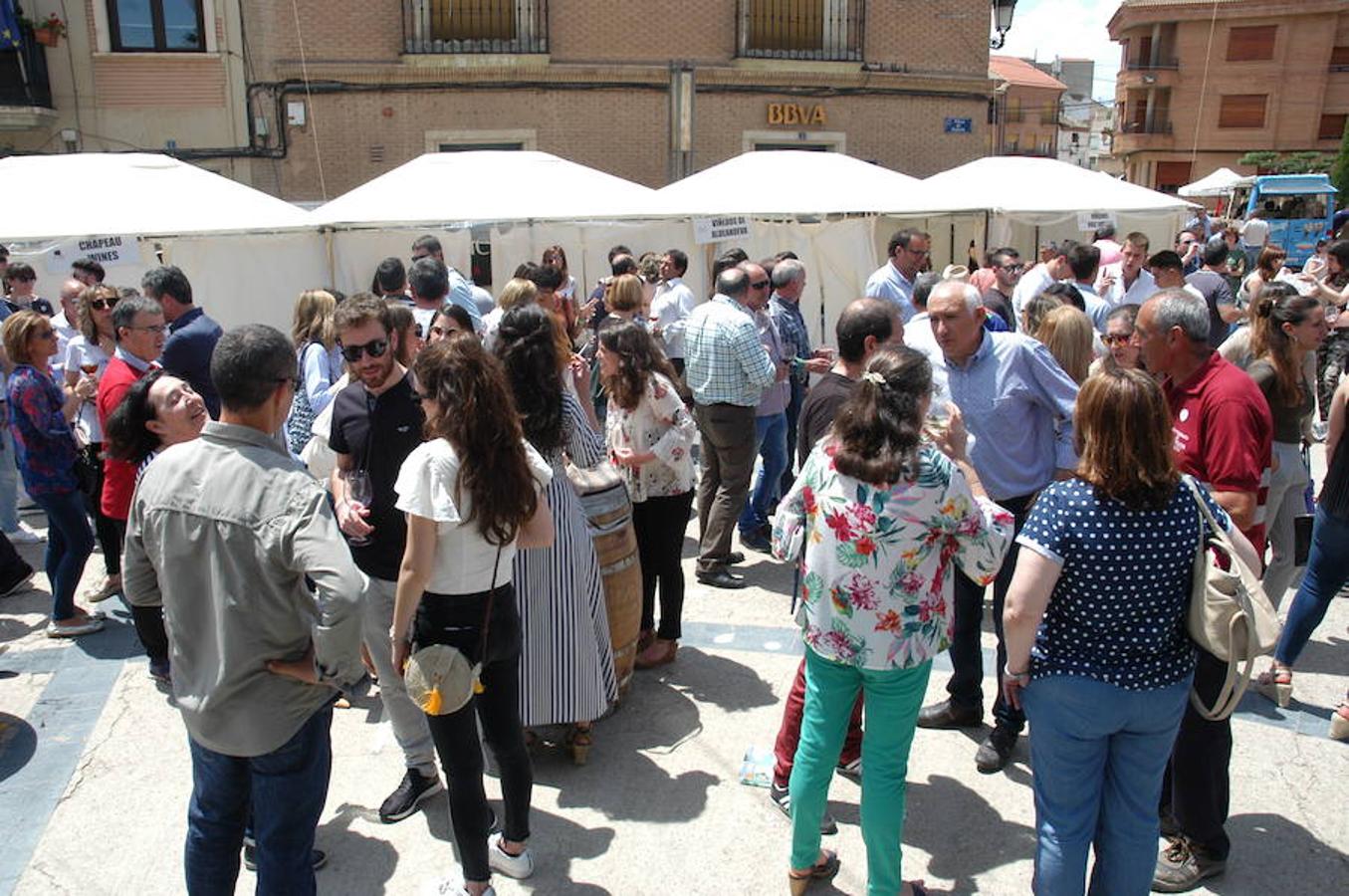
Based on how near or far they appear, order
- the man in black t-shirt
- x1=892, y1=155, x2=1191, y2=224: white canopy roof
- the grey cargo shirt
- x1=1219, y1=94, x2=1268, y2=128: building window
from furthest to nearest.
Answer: x1=1219, y1=94, x2=1268, y2=128: building window
x1=892, y1=155, x2=1191, y2=224: white canopy roof
the man in black t-shirt
the grey cargo shirt

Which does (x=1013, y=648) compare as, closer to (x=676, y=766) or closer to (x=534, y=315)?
(x=676, y=766)

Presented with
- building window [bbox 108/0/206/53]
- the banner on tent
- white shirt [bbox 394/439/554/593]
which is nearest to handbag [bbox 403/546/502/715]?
white shirt [bbox 394/439/554/593]

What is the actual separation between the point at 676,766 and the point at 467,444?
1.83m

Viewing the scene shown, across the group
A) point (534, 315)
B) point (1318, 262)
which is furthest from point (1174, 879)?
point (1318, 262)

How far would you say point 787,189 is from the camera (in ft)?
33.2

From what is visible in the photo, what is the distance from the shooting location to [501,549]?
2.84m

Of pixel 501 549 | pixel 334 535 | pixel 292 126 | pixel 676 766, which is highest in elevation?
pixel 292 126

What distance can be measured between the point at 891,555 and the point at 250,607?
5.56 ft

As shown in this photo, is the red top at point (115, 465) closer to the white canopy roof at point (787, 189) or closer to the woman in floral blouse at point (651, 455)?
the woman in floral blouse at point (651, 455)

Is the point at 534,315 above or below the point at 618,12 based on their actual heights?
below

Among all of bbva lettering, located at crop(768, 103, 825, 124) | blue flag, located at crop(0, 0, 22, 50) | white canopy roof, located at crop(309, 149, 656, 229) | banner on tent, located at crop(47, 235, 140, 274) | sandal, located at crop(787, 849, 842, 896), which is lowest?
sandal, located at crop(787, 849, 842, 896)

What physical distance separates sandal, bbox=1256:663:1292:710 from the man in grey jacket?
392cm

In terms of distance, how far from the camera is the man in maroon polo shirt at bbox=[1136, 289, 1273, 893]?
3033 mm

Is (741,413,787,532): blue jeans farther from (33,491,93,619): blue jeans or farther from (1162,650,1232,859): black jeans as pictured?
(33,491,93,619): blue jeans
